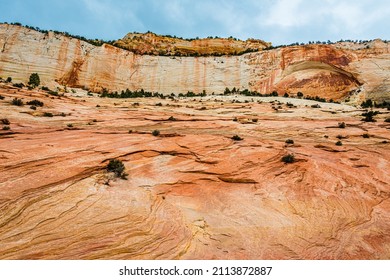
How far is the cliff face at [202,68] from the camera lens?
55.0 meters

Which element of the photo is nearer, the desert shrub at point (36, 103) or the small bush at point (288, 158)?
the small bush at point (288, 158)

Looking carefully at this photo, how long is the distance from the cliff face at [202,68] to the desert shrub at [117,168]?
47244 mm

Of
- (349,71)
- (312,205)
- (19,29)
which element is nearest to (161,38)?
(19,29)

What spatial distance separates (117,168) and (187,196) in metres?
3.12

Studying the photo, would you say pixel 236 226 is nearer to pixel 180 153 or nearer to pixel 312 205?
pixel 312 205

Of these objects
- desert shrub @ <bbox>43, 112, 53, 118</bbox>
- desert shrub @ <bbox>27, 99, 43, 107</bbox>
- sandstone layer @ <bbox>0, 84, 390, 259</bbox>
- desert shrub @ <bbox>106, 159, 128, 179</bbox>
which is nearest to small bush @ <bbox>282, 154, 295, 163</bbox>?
sandstone layer @ <bbox>0, 84, 390, 259</bbox>

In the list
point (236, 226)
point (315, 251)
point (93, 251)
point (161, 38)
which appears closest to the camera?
point (93, 251)

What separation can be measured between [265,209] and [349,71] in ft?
191

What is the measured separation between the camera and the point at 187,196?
12359 mm

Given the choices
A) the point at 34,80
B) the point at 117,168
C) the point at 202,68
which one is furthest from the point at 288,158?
the point at 202,68

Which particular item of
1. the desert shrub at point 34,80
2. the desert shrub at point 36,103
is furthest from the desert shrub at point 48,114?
the desert shrub at point 34,80

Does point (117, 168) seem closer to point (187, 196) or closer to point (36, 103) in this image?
point (187, 196)

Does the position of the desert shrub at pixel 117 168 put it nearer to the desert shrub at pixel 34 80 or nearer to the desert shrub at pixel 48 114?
the desert shrub at pixel 48 114

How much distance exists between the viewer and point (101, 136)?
16312 mm
